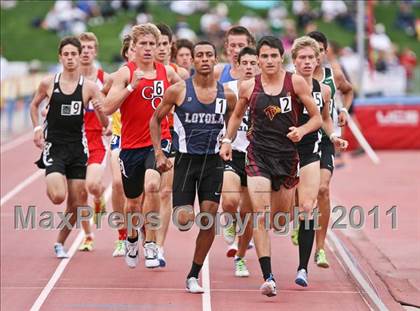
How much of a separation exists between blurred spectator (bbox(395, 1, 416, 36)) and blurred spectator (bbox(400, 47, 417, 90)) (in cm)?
349

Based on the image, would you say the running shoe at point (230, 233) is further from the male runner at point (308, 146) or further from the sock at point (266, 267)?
the sock at point (266, 267)

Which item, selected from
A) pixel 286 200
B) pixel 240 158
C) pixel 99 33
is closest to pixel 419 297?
pixel 286 200

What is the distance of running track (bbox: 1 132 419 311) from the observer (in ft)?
37.2

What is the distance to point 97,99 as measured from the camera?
1355 cm

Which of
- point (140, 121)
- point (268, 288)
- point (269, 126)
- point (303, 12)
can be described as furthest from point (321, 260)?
point (303, 12)

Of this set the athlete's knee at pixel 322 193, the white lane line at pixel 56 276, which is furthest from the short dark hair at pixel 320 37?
the white lane line at pixel 56 276

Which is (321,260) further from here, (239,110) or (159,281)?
(239,110)

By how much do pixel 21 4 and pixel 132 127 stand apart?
3283 centimetres

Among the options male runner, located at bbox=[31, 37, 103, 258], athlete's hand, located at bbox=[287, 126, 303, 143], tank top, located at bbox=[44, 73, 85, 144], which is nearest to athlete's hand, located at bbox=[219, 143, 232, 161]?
athlete's hand, located at bbox=[287, 126, 303, 143]

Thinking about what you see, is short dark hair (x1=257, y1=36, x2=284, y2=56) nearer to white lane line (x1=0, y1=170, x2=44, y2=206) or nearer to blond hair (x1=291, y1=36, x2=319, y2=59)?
blond hair (x1=291, y1=36, x2=319, y2=59)

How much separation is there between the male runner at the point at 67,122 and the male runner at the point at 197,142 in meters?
1.98

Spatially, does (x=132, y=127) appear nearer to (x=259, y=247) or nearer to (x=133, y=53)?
(x=133, y=53)

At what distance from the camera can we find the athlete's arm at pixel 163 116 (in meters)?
11.5

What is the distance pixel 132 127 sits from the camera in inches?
493
